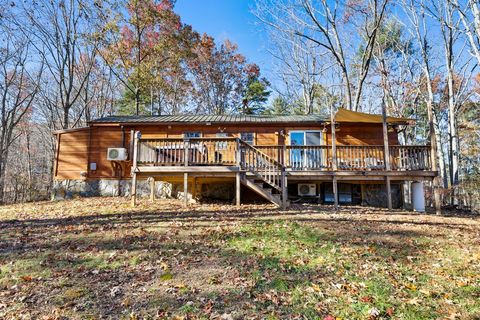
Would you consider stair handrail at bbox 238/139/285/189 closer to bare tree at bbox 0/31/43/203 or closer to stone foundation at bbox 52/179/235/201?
stone foundation at bbox 52/179/235/201

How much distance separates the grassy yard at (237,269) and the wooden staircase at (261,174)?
6.59ft


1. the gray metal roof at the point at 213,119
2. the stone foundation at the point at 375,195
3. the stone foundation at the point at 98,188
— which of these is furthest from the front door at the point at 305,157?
the stone foundation at the point at 98,188

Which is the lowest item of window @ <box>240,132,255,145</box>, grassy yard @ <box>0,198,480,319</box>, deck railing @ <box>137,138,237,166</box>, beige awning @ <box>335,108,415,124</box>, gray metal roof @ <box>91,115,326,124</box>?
grassy yard @ <box>0,198,480,319</box>

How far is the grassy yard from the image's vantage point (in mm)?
3662

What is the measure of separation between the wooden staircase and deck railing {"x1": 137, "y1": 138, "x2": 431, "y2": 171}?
0.03m

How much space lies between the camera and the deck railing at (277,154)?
1023 cm

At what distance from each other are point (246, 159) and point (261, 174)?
984 millimetres

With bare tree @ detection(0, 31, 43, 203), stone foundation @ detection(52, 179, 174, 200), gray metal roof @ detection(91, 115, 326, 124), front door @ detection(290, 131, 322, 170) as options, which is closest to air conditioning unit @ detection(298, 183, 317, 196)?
front door @ detection(290, 131, 322, 170)

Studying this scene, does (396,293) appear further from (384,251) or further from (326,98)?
(326,98)

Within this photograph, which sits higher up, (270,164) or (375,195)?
(270,164)

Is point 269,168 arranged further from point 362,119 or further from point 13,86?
point 13,86

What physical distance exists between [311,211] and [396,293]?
215 inches

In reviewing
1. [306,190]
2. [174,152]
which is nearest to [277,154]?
[306,190]

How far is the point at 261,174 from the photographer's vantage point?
400 inches
